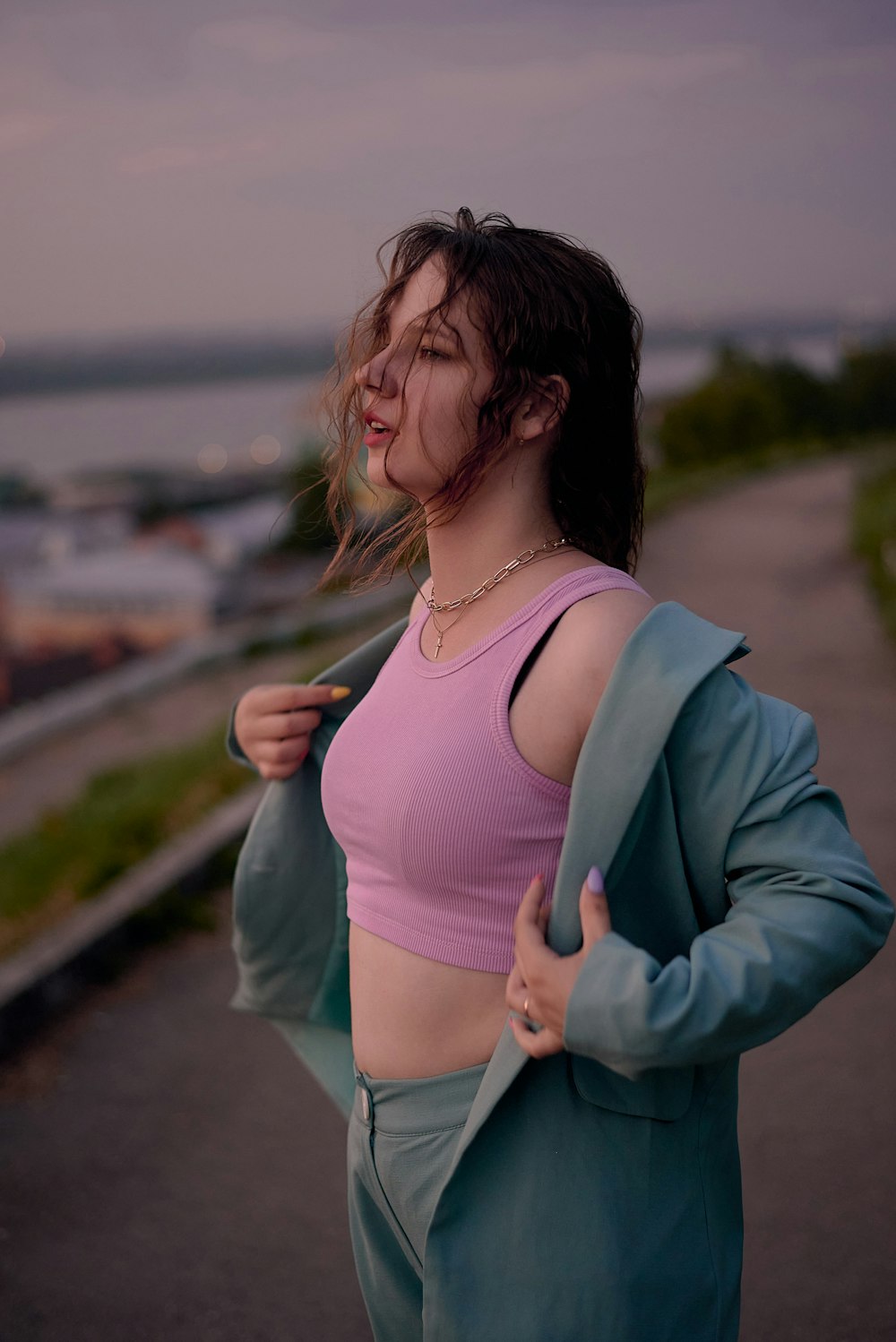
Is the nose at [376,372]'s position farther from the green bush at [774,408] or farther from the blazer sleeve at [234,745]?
the green bush at [774,408]

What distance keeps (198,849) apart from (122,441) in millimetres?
47397

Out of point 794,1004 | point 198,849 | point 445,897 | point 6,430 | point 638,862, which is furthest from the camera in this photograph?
point 6,430

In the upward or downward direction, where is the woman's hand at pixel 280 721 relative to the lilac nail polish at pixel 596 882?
downward

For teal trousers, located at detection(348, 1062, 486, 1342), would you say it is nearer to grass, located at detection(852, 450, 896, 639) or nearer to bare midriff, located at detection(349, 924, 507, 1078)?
bare midriff, located at detection(349, 924, 507, 1078)

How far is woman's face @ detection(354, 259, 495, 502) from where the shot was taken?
4.46 ft

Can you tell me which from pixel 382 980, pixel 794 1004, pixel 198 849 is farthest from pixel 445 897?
pixel 198 849

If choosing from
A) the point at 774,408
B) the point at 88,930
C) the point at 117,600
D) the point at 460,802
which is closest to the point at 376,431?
the point at 460,802

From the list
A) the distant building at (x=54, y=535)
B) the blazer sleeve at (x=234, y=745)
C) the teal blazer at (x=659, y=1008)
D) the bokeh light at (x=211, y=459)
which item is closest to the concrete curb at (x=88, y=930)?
the blazer sleeve at (x=234, y=745)

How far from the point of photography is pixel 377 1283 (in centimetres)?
160

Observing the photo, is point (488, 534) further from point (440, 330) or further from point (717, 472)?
point (717, 472)

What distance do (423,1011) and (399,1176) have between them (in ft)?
0.72

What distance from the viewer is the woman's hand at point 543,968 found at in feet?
3.83

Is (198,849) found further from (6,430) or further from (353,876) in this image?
(6,430)

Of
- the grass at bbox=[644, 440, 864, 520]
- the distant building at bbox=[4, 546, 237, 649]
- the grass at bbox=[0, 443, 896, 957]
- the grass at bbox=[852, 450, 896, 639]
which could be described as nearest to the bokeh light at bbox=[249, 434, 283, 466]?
the distant building at bbox=[4, 546, 237, 649]
